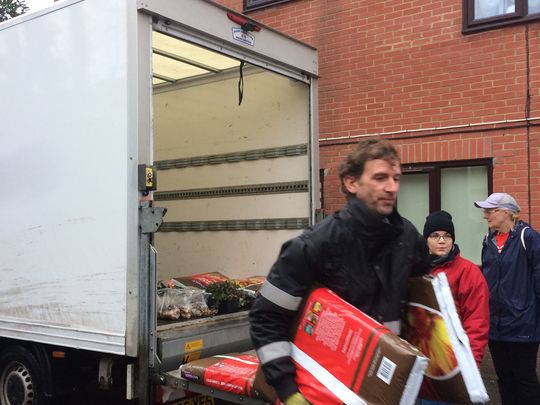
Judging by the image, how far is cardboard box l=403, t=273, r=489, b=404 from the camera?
2266mm

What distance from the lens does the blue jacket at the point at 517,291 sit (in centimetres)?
376

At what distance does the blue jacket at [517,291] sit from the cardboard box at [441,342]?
1.58 metres

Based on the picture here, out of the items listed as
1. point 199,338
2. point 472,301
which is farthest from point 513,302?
point 199,338

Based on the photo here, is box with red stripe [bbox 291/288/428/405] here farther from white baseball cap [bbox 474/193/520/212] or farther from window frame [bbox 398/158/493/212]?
window frame [bbox 398/158/493/212]

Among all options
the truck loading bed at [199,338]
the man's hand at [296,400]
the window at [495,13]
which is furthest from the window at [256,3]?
the man's hand at [296,400]

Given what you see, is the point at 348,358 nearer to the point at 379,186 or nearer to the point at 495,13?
the point at 379,186

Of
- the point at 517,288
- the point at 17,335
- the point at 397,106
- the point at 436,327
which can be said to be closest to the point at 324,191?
the point at 397,106

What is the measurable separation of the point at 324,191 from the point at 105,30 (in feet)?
12.4

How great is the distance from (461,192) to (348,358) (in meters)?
4.62

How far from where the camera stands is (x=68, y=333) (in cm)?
399

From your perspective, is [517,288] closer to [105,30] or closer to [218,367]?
[218,367]

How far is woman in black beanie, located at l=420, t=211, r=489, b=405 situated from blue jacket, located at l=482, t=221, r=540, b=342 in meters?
0.48

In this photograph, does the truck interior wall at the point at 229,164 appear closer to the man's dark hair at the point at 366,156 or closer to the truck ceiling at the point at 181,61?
the truck ceiling at the point at 181,61

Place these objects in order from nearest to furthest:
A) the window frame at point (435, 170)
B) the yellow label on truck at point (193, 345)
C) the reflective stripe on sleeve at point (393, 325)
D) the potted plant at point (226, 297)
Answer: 1. the reflective stripe on sleeve at point (393, 325)
2. the yellow label on truck at point (193, 345)
3. the potted plant at point (226, 297)
4. the window frame at point (435, 170)
